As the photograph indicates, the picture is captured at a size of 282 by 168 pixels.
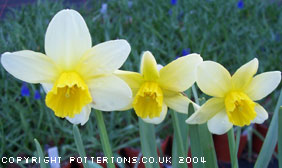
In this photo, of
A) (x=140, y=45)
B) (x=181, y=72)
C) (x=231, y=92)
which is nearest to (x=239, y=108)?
(x=231, y=92)

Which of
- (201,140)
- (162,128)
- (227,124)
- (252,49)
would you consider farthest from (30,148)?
(252,49)

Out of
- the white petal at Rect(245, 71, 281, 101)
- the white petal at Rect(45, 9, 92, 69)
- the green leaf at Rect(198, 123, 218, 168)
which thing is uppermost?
the white petal at Rect(45, 9, 92, 69)

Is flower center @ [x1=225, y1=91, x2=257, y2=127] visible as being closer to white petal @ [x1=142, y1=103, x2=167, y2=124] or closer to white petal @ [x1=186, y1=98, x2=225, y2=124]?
white petal @ [x1=186, y1=98, x2=225, y2=124]

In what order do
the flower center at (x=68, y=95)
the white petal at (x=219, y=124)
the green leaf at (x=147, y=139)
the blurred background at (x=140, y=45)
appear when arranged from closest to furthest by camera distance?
1. the flower center at (x=68, y=95)
2. the white petal at (x=219, y=124)
3. the green leaf at (x=147, y=139)
4. the blurred background at (x=140, y=45)

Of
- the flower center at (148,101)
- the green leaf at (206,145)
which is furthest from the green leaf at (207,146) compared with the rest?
the flower center at (148,101)

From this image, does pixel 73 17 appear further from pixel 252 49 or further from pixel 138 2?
pixel 138 2

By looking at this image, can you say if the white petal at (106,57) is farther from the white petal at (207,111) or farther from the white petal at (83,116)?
the white petal at (207,111)

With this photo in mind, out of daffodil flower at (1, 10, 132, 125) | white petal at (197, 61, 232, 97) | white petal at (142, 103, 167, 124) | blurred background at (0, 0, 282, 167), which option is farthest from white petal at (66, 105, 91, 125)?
blurred background at (0, 0, 282, 167)
